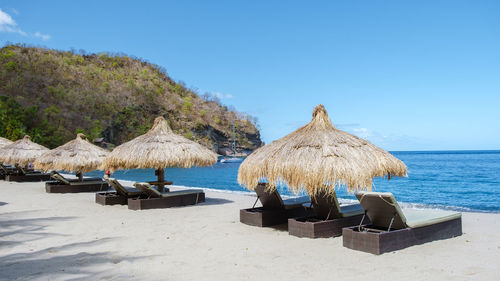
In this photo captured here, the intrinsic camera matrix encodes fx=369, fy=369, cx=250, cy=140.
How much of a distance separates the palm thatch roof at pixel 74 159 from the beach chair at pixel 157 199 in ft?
11.8

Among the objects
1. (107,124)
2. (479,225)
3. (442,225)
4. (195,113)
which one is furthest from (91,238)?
(195,113)

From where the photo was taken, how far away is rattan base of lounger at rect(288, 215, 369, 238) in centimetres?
516

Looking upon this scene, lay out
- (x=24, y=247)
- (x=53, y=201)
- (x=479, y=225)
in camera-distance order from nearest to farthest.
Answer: (x=24, y=247) → (x=479, y=225) → (x=53, y=201)

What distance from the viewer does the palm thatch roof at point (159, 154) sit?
28.5ft

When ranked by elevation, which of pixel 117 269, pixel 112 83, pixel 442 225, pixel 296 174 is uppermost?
pixel 112 83

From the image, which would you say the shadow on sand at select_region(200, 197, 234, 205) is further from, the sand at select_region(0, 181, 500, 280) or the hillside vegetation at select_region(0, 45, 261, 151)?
the hillside vegetation at select_region(0, 45, 261, 151)

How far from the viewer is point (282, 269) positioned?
3.89 metres

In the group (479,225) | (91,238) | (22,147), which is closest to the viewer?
(91,238)

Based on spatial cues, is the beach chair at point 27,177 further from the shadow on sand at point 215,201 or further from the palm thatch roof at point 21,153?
the shadow on sand at point 215,201

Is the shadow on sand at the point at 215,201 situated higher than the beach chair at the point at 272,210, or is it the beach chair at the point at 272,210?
the beach chair at the point at 272,210

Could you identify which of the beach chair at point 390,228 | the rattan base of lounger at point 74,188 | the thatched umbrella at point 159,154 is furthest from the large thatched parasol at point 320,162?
the rattan base of lounger at point 74,188

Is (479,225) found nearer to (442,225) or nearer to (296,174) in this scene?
(442,225)

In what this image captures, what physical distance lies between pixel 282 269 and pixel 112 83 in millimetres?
67107

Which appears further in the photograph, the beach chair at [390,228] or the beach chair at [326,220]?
the beach chair at [326,220]
